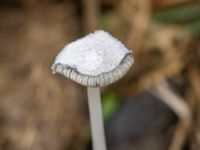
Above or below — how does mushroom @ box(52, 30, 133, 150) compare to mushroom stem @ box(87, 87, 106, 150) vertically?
above

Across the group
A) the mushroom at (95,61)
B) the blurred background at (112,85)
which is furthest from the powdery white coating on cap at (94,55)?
the blurred background at (112,85)

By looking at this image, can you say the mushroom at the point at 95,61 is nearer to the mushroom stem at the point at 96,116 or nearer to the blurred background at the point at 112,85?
the mushroom stem at the point at 96,116

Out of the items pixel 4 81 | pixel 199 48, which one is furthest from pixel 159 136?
pixel 4 81

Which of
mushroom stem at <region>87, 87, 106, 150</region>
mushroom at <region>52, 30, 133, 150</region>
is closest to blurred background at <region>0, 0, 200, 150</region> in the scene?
mushroom stem at <region>87, 87, 106, 150</region>

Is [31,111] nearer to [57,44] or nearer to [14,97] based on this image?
[14,97]

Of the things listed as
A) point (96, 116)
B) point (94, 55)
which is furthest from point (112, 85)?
point (94, 55)

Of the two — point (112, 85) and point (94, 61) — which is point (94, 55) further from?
point (112, 85)

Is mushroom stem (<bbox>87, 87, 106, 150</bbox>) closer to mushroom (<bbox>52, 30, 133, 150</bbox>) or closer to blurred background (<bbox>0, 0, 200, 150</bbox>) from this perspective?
mushroom (<bbox>52, 30, 133, 150</bbox>)
